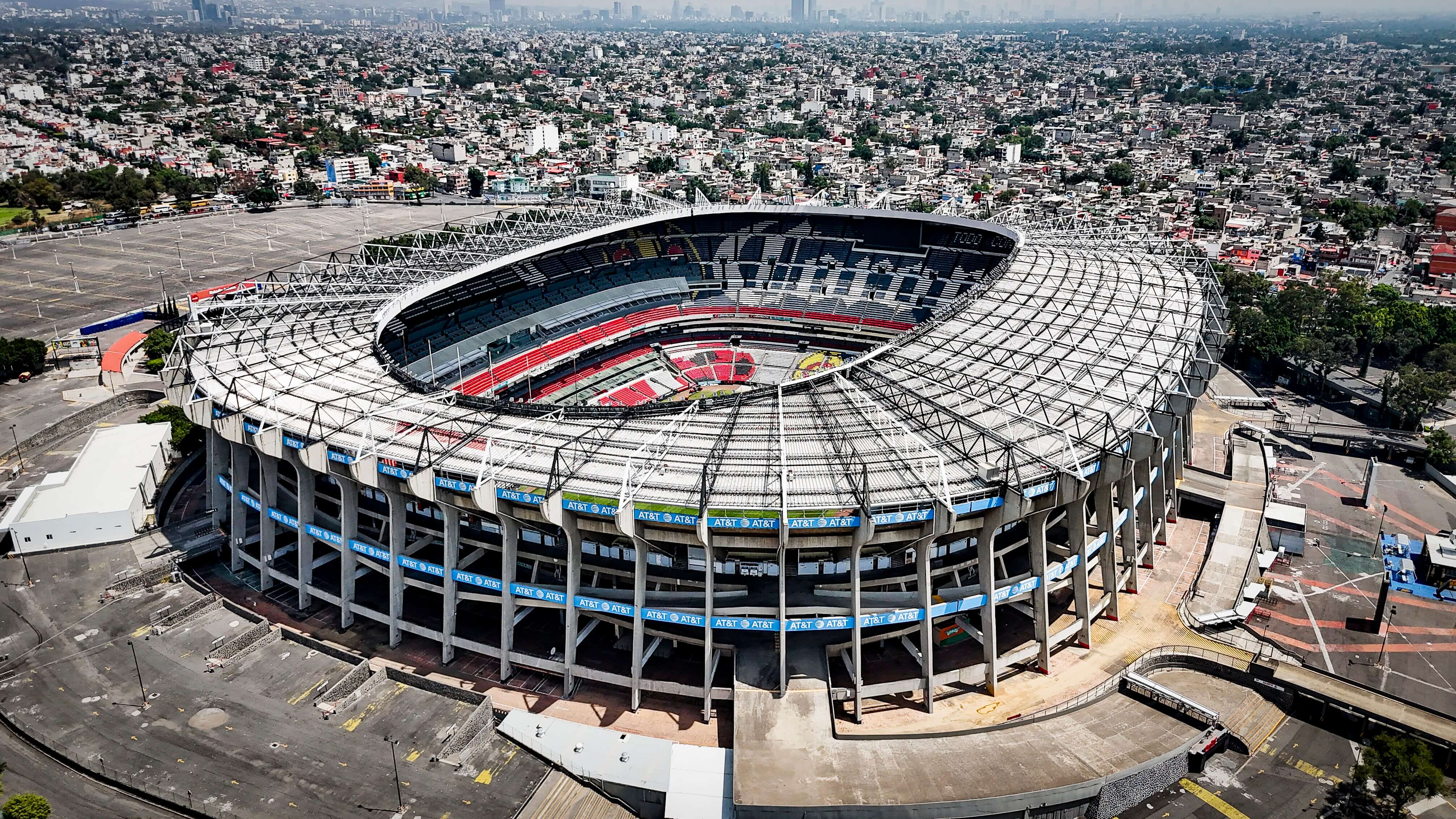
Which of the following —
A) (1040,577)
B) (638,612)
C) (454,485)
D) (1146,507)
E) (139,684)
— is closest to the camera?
(638,612)

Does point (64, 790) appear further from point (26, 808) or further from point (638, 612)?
point (638, 612)

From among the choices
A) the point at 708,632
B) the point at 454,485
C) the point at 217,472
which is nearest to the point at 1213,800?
the point at 708,632

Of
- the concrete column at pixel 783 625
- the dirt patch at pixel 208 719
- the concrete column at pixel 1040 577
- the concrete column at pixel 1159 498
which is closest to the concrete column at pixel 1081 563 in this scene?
the concrete column at pixel 1040 577

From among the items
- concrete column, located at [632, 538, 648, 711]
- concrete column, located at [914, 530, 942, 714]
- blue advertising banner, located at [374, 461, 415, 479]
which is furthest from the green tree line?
blue advertising banner, located at [374, 461, 415, 479]

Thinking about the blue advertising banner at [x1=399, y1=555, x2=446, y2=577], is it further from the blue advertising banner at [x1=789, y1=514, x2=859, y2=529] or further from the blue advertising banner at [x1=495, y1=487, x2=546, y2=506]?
the blue advertising banner at [x1=789, y1=514, x2=859, y2=529]

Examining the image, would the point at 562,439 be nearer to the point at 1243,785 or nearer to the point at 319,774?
the point at 319,774

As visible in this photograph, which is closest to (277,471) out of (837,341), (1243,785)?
(1243,785)
